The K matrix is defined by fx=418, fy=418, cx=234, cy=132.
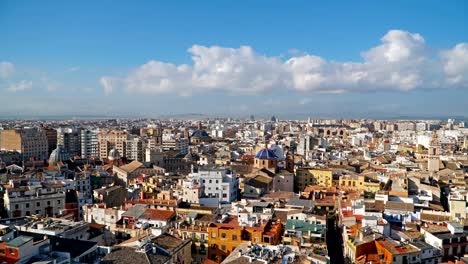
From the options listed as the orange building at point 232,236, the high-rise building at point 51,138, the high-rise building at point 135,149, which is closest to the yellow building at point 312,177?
the orange building at point 232,236

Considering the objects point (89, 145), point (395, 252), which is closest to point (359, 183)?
point (395, 252)

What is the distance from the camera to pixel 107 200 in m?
41.9

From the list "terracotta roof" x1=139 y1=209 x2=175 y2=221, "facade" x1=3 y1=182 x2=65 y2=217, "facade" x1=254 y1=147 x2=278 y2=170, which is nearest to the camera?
"terracotta roof" x1=139 y1=209 x2=175 y2=221

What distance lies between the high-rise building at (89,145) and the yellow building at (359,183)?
67.2 meters

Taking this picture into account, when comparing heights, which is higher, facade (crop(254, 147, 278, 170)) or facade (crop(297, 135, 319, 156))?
facade (crop(254, 147, 278, 170))

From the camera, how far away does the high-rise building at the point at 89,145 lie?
99.8 meters

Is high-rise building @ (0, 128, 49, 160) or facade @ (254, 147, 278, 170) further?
high-rise building @ (0, 128, 49, 160)

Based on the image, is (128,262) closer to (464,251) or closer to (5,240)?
(5,240)

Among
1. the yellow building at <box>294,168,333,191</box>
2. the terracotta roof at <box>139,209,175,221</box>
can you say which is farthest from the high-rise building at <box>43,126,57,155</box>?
the terracotta roof at <box>139,209,175,221</box>

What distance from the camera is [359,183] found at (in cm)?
5009

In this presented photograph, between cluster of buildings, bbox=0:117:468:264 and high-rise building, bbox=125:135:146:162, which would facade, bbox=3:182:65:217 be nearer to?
cluster of buildings, bbox=0:117:468:264

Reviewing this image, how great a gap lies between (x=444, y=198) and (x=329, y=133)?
432 feet

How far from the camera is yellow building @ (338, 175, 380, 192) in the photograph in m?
48.4

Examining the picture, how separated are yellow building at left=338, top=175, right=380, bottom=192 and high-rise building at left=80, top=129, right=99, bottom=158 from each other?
67.2 m
